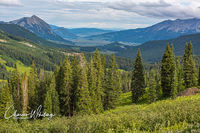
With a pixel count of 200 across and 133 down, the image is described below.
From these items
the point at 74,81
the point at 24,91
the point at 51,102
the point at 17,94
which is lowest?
the point at 51,102

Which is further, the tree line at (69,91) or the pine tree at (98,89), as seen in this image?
the pine tree at (98,89)

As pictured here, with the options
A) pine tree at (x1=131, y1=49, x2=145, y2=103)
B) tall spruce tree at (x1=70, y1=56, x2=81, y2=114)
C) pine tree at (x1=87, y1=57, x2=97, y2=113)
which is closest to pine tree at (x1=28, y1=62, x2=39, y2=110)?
tall spruce tree at (x1=70, y1=56, x2=81, y2=114)

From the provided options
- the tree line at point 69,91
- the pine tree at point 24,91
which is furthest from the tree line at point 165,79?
the pine tree at point 24,91

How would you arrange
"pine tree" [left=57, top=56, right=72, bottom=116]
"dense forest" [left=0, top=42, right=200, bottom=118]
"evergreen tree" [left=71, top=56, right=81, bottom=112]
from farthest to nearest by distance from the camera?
"evergreen tree" [left=71, top=56, right=81, bottom=112] < "pine tree" [left=57, top=56, right=72, bottom=116] < "dense forest" [left=0, top=42, right=200, bottom=118]

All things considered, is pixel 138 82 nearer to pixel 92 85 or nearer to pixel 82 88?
pixel 92 85

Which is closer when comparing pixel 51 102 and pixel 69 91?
pixel 51 102

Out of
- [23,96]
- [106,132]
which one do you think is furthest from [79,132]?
[23,96]

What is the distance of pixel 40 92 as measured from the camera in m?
59.5

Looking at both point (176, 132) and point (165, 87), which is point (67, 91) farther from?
point (176, 132)

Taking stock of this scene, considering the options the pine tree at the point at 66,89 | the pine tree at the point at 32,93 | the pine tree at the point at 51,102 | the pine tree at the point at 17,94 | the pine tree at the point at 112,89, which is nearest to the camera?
the pine tree at the point at 51,102

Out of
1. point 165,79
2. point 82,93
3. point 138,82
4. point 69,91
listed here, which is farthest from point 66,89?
point 165,79

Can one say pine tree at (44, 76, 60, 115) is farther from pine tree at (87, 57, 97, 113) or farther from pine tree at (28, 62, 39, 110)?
pine tree at (87, 57, 97, 113)

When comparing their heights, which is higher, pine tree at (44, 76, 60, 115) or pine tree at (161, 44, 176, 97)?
pine tree at (161, 44, 176, 97)

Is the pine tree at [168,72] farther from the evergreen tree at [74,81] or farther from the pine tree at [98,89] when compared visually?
the evergreen tree at [74,81]
